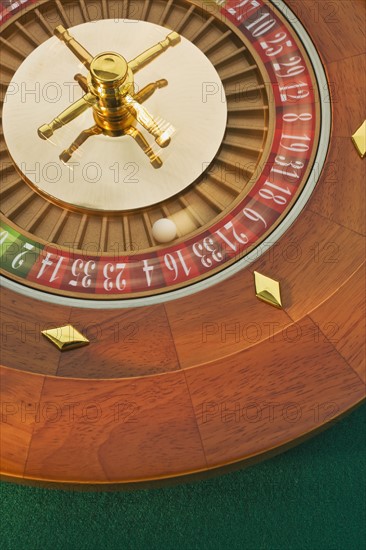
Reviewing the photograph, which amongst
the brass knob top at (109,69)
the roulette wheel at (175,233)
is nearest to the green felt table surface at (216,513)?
the roulette wheel at (175,233)

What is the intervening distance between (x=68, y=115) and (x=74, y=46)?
0.76ft

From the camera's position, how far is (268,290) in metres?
1.58

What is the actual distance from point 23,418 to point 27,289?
38 cm

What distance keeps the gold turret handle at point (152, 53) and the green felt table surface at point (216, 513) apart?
1.30 meters

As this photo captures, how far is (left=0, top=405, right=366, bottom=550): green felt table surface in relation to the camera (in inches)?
71.1

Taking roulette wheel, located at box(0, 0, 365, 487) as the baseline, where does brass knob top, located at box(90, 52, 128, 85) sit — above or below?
above

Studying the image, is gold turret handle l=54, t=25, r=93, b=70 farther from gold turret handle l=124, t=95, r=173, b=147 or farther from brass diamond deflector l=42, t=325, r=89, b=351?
brass diamond deflector l=42, t=325, r=89, b=351

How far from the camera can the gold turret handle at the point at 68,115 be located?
6.03 ft

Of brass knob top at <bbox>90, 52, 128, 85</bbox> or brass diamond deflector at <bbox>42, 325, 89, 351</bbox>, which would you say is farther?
brass knob top at <bbox>90, 52, 128, 85</bbox>

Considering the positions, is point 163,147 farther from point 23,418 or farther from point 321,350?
point 23,418

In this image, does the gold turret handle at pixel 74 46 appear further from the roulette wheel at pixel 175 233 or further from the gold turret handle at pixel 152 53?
the gold turret handle at pixel 152 53

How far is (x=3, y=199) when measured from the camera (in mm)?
1828

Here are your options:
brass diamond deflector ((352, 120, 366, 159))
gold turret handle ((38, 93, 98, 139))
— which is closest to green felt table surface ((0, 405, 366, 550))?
brass diamond deflector ((352, 120, 366, 159))

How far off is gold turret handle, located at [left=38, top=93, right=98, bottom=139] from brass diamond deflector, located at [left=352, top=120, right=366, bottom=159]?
0.79 meters
